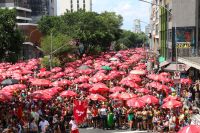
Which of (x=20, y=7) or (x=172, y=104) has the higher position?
(x=20, y=7)

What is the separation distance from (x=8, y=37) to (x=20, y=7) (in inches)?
1766

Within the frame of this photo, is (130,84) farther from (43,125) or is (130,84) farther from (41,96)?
(43,125)

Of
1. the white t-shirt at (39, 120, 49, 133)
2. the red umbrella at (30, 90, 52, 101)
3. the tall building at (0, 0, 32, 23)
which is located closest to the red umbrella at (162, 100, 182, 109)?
the white t-shirt at (39, 120, 49, 133)

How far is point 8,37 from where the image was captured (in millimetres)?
59938

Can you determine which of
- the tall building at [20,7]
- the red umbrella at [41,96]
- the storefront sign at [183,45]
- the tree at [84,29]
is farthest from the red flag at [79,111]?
the tall building at [20,7]

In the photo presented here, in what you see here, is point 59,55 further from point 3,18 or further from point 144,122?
point 144,122

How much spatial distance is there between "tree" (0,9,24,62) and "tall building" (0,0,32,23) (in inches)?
1432

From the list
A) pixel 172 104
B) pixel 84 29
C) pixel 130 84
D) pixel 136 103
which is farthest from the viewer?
pixel 84 29

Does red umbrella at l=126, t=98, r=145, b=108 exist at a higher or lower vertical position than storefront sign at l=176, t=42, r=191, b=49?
lower

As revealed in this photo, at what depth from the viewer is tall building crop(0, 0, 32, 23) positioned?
100 metres

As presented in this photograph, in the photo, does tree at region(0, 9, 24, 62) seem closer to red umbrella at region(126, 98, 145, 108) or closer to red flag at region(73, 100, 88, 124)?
red flag at region(73, 100, 88, 124)

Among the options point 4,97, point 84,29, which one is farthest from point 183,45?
point 84,29

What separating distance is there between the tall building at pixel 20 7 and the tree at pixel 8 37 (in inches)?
1432

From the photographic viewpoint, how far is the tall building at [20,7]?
3939 inches
